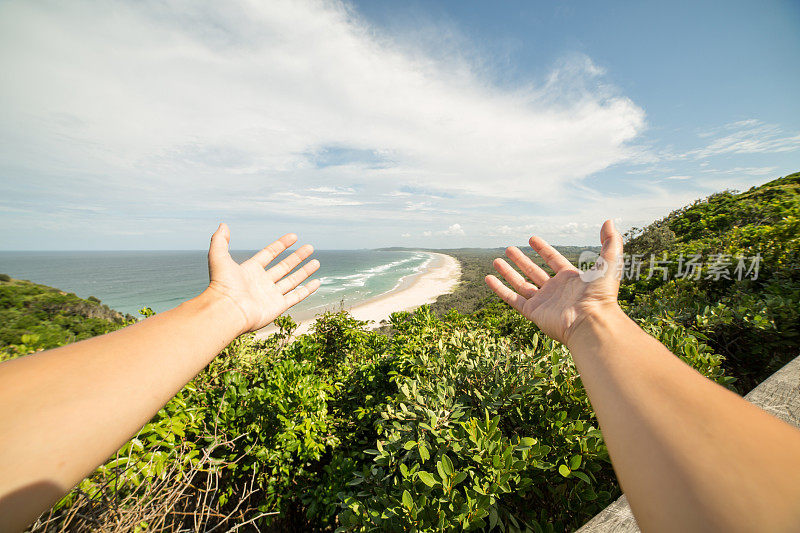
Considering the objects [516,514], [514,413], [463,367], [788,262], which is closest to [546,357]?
[514,413]

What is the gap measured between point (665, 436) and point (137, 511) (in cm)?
285

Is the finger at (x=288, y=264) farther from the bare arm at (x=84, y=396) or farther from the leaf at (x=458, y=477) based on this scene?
the leaf at (x=458, y=477)

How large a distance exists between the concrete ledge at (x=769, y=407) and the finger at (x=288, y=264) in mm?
2362

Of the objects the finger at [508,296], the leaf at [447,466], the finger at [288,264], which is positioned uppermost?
the finger at [288,264]

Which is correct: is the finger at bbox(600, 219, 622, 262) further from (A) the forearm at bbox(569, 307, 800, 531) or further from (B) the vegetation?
(B) the vegetation

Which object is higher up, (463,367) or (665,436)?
(665,436)

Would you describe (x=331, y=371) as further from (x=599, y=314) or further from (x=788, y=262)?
(x=788, y=262)

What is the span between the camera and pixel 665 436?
92 cm

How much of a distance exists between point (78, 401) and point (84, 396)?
0.9 inches

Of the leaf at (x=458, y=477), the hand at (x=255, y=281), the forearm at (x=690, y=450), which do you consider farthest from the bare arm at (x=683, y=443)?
the hand at (x=255, y=281)

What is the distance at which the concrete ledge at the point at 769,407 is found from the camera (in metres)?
1.08

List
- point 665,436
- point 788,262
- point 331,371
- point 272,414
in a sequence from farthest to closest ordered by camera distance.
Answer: point 331,371
point 788,262
point 272,414
point 665,436

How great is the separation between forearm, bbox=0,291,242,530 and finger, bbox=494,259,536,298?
2.28 m

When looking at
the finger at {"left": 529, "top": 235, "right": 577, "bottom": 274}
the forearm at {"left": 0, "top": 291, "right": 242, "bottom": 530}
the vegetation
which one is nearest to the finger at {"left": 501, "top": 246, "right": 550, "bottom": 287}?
the finger at {"left": 529, "top": 235, "right": 577, "bottom": 274}
